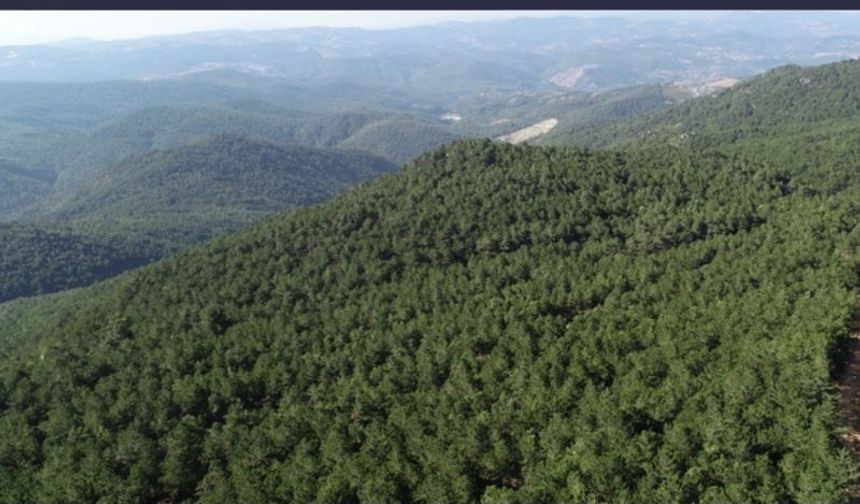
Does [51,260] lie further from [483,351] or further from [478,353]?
[483,351]

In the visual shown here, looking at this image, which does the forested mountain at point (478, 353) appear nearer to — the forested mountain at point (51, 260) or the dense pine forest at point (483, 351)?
the dense pine forest at point (483, 351)

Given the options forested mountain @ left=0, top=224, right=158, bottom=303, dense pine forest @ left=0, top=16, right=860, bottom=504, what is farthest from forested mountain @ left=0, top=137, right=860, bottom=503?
forested mountain @ left=0, top=224, right=158, bottom=303

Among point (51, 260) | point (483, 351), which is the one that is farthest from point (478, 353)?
point (51, 260)

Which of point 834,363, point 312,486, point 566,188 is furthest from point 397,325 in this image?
point 566,188

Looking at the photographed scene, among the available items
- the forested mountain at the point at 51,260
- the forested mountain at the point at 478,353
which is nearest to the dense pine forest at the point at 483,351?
the forested mountain at the point at 478,353

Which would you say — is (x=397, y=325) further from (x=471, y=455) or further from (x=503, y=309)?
(x=471, y=455)

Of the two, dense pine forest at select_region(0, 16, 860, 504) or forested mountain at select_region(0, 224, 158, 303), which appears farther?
forested mountain at select_region(0, 224, 158, 303)

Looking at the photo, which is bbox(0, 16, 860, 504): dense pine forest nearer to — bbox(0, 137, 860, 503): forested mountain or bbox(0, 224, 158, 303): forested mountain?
bbox(0, 137, 860, 503): forested mountain
